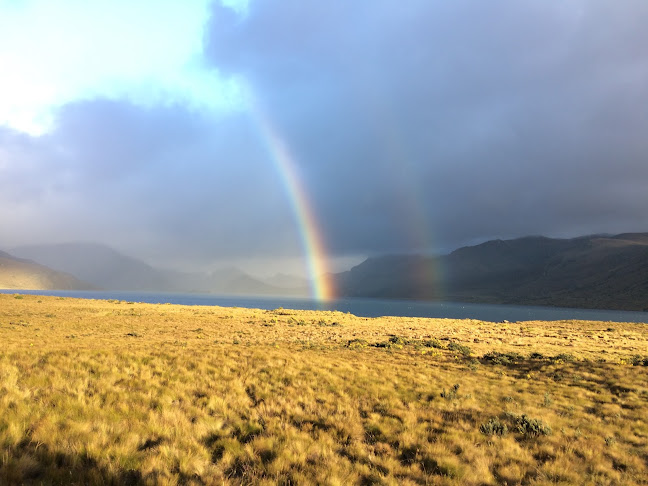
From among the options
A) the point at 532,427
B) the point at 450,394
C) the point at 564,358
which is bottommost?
the point at 564,358

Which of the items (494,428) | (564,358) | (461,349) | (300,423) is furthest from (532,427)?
(461,349)

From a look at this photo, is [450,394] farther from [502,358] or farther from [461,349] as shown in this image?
[461,349]

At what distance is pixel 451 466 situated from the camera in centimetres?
636

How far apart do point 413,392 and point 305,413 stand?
469 centimetres

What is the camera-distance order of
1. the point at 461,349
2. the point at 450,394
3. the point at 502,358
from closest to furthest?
the point at 450,394, the point at 502,358, the point at 461,349

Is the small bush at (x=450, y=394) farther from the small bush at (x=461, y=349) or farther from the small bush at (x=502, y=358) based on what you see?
the small bush at (x=461, y=349)

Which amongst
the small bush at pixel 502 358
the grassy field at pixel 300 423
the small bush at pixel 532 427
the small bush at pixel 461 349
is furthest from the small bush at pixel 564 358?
the small bush at pixel 532 427

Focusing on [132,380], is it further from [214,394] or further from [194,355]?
[194,355]

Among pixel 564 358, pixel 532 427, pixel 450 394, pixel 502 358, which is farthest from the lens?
pixel 564 358

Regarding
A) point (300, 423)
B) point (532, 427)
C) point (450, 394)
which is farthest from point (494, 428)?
point (300, 423)

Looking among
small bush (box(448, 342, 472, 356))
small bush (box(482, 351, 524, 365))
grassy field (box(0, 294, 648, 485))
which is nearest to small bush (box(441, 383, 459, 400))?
grassy field (box(0, 294, 648, 485))

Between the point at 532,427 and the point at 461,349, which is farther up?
the point at 532,427

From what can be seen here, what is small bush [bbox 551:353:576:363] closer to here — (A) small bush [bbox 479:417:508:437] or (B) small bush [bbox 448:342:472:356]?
(B) small bush [bbox 448:342:472:356]

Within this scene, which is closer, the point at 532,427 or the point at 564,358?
the point at 532,427
